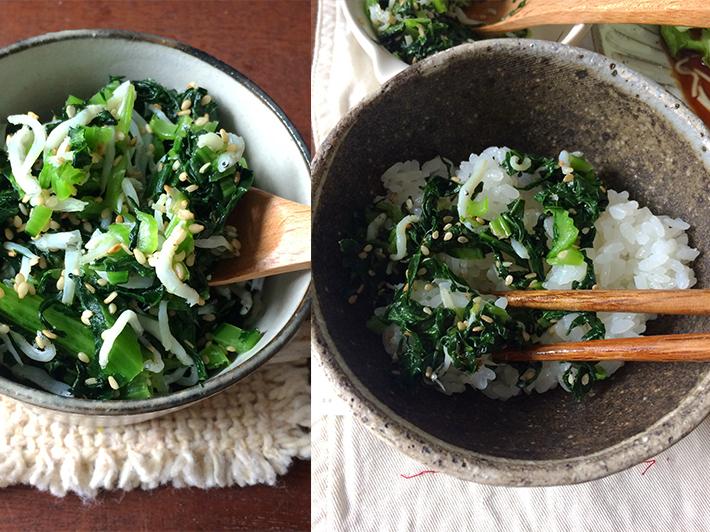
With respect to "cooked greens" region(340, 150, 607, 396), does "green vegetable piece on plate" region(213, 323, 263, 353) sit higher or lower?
lower

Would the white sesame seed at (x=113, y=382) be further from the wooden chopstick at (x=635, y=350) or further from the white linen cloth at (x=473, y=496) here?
the wooden chopstick at (x=635, y=350)

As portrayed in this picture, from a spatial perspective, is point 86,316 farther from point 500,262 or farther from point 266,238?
point 500,262

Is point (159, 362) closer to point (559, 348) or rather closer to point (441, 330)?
point (441, 330)

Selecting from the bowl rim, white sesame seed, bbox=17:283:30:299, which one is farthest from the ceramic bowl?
white sesame seed, bbox=17:283:30:299

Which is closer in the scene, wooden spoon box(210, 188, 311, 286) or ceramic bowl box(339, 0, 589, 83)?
wooden spoon box(210, 188, 311, 286)

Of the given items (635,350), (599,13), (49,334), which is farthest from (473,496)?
(599,13)

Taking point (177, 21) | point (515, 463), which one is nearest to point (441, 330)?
point (515, 463)

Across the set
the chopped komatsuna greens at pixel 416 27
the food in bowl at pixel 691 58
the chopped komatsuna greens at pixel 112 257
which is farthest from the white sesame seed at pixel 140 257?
the food in bowl at pixel 691 58

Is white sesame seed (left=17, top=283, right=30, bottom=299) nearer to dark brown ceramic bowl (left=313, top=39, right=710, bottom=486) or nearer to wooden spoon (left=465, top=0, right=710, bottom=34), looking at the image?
dark brown ceramic bowl (left=313, top=39, right=710, bottom=486)
